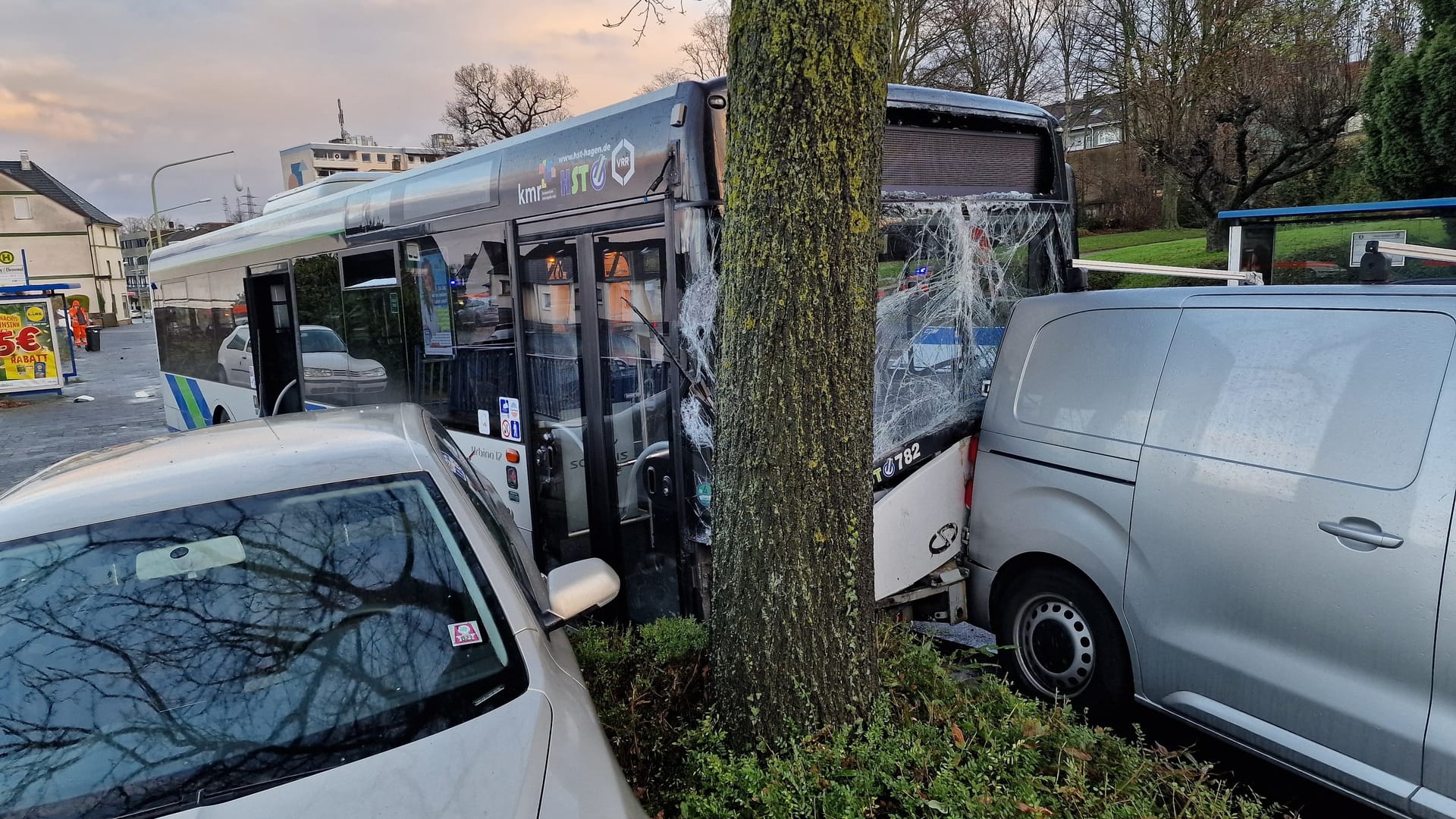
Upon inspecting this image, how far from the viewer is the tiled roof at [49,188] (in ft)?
210

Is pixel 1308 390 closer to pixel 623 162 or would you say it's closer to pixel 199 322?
pixel 623 162

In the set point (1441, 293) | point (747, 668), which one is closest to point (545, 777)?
point (747, 668)

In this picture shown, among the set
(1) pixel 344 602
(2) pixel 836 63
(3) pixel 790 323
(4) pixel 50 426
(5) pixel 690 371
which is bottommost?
(4) pixel 50 426

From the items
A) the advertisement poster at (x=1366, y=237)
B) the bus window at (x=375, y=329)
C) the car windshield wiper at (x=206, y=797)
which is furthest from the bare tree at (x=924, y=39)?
the car windshield wiper at (x=206, y=797)

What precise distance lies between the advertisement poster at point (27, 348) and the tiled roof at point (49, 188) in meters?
56.6

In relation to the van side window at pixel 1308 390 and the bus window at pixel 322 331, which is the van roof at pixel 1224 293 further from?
the bus window at pixel 322 331

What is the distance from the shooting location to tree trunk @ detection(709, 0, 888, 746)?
263cm

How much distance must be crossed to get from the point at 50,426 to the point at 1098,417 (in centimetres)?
1793

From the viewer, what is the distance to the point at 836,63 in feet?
8.57

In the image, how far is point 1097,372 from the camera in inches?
149

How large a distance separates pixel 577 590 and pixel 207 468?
3.74 ft

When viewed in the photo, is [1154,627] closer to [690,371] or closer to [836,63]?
[690,371]

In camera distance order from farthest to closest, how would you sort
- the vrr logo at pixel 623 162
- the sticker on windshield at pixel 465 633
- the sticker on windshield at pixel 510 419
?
1. the sticker on windshield at pixel 510 419
2. the vrr logo at pixel 623 162
3. the sticker on windshield at pixel 465 633

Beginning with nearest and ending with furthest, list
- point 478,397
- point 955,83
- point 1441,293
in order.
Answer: point 1441,293, point 478,397, point 955,83
